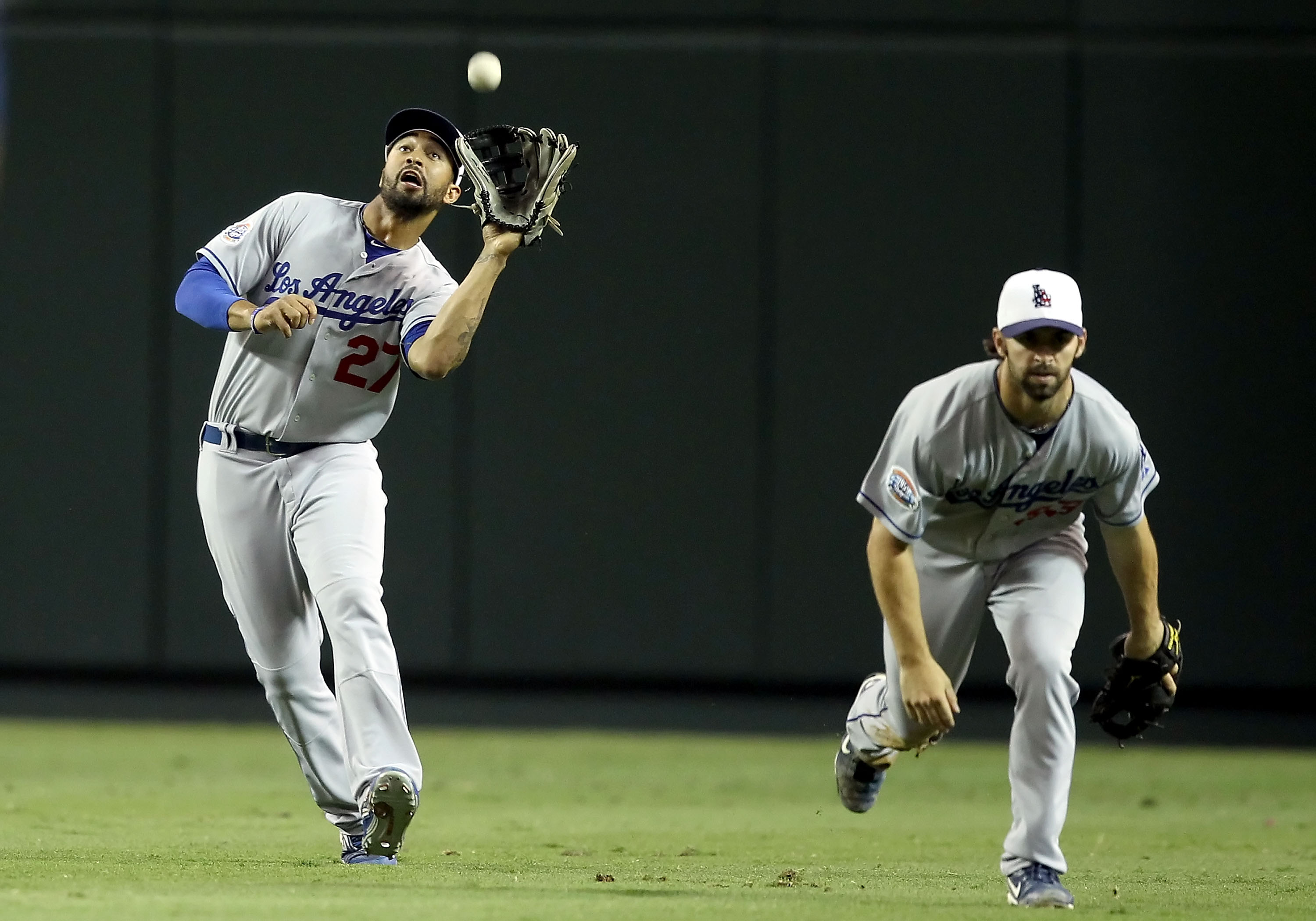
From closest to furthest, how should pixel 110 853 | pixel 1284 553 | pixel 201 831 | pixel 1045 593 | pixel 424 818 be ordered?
1. pixel 1045 593
2. pixel 110 853
3. pixel 201 831
4. pixel 424 818
5. pixel 1284 553

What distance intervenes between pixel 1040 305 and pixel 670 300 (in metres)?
4.96

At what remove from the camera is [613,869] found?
4195 mm

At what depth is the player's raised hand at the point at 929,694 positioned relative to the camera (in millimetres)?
3525

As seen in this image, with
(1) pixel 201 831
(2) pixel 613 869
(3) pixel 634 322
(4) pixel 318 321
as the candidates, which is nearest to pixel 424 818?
(1) pixel 201 831

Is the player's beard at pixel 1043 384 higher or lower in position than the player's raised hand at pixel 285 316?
lower

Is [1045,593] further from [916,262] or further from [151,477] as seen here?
[151,477]

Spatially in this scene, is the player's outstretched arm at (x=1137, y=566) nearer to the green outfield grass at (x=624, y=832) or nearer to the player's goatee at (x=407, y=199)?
the green outfield grass at (x=624, y=832)

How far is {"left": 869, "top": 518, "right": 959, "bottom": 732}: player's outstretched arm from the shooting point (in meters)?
3.53

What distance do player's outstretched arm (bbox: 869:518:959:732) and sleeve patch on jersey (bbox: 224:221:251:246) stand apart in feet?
6.22

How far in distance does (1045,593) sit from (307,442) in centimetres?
193

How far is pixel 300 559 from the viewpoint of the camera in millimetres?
4238

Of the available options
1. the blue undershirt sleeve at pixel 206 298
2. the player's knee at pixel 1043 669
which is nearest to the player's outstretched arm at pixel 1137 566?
the player's knee at pixel 1043 669

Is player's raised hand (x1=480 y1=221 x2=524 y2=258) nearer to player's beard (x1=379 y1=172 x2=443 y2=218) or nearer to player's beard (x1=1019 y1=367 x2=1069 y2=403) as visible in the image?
player's beard (x1=379 y1=172 x2=443 y2=218)

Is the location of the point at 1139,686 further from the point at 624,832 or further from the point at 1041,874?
the point at 624,832
